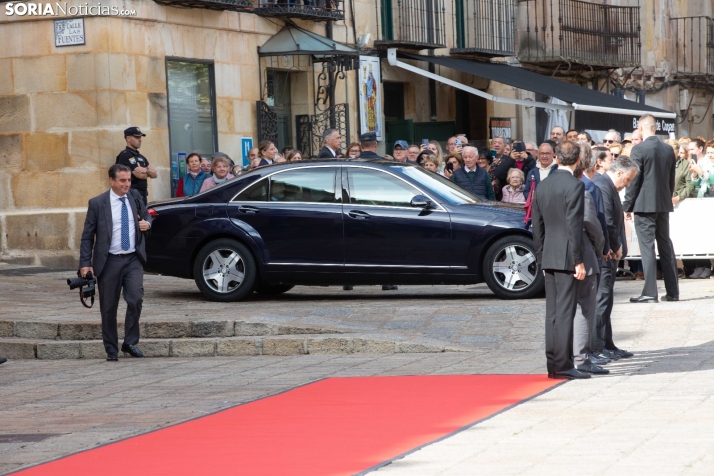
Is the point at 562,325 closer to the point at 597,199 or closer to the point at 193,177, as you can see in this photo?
the point at 597,199

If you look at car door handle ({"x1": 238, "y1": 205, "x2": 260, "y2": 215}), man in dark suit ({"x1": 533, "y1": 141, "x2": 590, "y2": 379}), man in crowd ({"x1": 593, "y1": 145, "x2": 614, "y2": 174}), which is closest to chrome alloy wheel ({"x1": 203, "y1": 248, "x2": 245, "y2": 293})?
car door handle ({"x1": 238, "y1": 205, "x2": 260, "y2": 215})

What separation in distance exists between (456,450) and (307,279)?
25.2 ft

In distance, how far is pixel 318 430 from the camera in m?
7.87

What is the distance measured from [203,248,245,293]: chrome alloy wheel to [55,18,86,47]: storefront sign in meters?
5.54

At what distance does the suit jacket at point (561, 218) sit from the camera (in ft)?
30.5

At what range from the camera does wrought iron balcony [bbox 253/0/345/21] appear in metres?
20.9

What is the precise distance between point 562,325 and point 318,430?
2346 millimetres

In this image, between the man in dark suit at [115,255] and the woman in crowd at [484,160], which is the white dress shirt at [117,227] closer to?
the man in dark suit at [115,255]

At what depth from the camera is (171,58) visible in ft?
64.4

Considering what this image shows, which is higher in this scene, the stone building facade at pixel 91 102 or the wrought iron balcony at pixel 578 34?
the wrought iron balcony at pixel 578 34

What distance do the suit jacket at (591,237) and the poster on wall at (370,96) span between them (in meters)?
13.7

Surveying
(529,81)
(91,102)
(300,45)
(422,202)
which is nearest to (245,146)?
(300,45)

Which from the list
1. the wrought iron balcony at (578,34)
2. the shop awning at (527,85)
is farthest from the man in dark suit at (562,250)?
the wrought iron balcony at (578,34)

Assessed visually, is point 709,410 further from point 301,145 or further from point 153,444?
point 301,145
